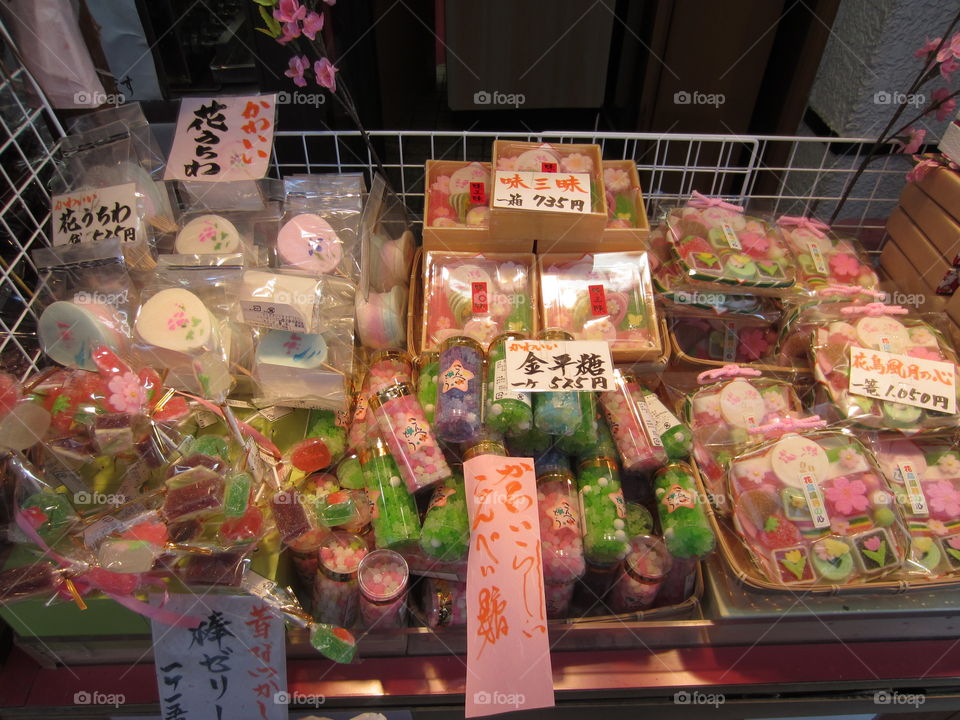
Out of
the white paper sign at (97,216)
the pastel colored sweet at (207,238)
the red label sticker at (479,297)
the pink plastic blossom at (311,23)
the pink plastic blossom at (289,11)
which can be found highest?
the pink plastic blossom at (289,11)

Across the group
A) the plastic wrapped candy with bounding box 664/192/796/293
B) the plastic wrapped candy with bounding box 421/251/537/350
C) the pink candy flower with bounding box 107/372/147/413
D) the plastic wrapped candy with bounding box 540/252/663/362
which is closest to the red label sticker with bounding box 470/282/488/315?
the plastic wrapped candy with bounding box 421/251/537/350

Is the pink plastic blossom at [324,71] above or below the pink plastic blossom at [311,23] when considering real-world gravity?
below

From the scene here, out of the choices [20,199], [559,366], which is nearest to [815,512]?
[559,366]

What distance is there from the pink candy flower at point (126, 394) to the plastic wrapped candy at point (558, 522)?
3.17 ft

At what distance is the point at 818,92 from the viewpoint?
292 centimetres

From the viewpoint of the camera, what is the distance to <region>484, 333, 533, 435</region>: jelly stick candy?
1469 mm

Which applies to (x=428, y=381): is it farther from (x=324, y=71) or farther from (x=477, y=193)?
(x=324, y=71)

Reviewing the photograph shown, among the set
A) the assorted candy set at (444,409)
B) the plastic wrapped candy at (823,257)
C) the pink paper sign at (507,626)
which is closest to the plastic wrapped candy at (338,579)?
the assorted candy set at (444,409)

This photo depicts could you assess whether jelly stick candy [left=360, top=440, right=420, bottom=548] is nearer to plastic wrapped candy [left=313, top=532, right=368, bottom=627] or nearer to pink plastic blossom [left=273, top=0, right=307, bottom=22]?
plastic wrapped candy [left=313, top=532, right=368, bottom=627]

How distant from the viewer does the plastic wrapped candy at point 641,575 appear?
4.86 feet

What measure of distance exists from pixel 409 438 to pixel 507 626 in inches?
18.6

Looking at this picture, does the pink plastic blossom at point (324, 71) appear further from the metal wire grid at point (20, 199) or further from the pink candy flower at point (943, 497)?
the pink candy flower at point (943, 497)

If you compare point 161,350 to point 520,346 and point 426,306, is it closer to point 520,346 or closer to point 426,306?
point 426,306

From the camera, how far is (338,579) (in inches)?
56.1
